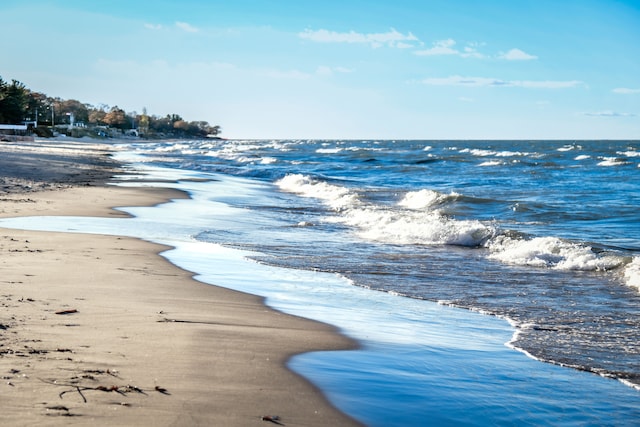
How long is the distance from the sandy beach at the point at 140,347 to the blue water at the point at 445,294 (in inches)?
12.8

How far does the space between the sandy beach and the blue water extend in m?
0.32

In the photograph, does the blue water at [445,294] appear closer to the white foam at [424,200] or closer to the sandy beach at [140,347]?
the sandy beach at [140,347]

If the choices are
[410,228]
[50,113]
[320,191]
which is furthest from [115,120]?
[410,228]

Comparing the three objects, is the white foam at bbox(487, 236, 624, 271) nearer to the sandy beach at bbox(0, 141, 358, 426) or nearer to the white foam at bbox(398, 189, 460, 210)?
the sandy beach at bbox(0, 141, 358, 426)

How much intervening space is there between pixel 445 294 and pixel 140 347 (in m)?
4.46

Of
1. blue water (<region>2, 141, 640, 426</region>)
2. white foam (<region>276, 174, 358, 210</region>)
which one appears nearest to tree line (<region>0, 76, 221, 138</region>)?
white foam (<region>276, 174, 358, 210</region>)

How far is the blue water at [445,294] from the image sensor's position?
14.3 ft

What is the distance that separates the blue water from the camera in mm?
4367

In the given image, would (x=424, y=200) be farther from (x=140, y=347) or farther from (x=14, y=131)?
(x=14, y=131)

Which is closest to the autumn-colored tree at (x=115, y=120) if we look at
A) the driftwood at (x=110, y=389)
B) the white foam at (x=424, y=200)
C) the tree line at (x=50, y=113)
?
the tree line at (x=50, y=113)

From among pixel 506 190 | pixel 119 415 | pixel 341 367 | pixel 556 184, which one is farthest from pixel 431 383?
pixel 556 184

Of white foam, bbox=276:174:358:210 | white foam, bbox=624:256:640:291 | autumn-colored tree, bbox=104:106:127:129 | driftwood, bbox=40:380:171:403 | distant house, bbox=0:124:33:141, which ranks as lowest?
white foam, bbox=276:174:358:210

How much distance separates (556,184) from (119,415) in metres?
32.0

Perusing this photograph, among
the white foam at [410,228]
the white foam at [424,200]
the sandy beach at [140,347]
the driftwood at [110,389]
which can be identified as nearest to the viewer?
the sandy beach at [140,347]
